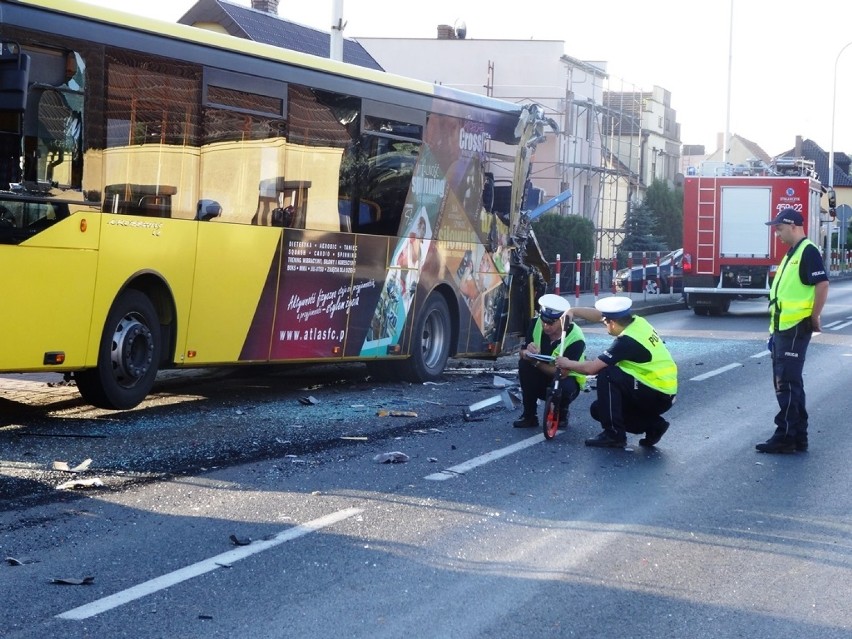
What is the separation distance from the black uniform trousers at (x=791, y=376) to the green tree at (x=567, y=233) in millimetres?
26249

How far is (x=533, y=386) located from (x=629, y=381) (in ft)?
3.72

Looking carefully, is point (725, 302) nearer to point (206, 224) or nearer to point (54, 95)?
point (206, 224)

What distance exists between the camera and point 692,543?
7.14 m

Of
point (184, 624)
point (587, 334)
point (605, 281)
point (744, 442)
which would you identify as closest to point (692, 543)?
point (184, 624)

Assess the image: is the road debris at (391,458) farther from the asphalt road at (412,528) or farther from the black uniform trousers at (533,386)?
the black uniform trousers at (533,386)

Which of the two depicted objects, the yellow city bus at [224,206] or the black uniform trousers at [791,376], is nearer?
the yellow city bus at [224,206]

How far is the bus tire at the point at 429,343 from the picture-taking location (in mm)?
14461

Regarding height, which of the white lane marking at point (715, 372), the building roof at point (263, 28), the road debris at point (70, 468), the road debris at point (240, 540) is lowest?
the road debris at point (240, 540)

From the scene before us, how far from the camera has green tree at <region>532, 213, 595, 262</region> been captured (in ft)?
120

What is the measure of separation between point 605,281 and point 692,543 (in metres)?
29.6

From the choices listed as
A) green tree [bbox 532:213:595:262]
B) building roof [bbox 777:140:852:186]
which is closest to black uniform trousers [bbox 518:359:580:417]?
green tree [bbox 532:213:595:262]

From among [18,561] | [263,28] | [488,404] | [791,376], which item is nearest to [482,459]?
[791,376]

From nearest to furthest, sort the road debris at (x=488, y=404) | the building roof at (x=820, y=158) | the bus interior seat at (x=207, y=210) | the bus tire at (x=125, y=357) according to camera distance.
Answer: the bus tire at (x=125, y=357), the bus interior seat at (x=207, y=210), the road debris at (x=488, y=404), the building roof at (x=820, y=158)

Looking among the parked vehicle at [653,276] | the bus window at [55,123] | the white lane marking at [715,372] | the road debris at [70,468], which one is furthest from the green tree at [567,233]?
the road debris at [70,468]
